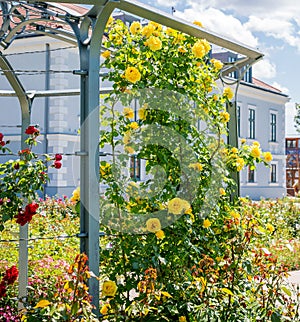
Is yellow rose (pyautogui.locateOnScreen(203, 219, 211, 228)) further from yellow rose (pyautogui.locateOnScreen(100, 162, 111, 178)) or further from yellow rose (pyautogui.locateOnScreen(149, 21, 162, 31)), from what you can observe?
yellow rose (pyautogui.locateOnScreen(149, 21, 162, 31))

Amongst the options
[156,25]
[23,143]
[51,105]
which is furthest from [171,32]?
[51,105]

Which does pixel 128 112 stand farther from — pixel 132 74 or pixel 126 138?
pixel 132 74

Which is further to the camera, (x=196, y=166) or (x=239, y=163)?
(x=239, y=163)

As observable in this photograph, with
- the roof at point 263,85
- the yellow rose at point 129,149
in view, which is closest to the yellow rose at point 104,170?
the yellow rose at point 129,149

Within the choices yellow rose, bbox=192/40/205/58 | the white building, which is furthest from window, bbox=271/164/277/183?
yellow rose, bbox=192/40/205/58

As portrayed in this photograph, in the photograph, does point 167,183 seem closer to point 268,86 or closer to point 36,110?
point 36,110

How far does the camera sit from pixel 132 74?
3723mm

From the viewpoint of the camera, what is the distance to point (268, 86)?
3138 centimetres

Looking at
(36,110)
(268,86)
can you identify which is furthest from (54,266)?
(268,86)

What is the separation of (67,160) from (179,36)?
14.3 meters

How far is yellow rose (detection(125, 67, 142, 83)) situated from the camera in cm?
372

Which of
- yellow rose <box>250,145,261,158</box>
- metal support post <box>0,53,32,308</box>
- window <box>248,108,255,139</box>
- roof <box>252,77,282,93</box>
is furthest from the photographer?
roof <box>252,77,282,93</box>

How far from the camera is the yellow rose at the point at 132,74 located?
3.72 metres

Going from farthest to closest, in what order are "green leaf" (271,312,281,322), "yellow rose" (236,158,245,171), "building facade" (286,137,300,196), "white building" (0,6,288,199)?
"building facade" (286,137,300,196)
"white building" (0,6,288,199)
"yellow rose" (236,158,245,171)
"green leaf" (271,312,281,322)
